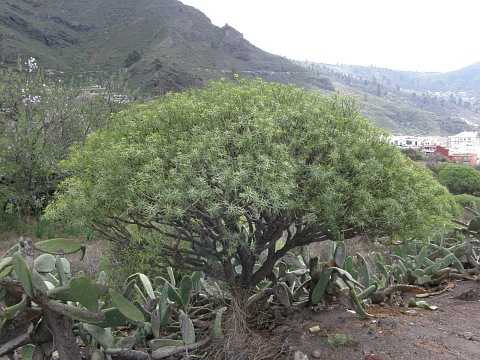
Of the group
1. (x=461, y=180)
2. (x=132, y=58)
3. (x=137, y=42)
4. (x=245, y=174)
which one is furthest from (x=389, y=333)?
(x=137, y=42)

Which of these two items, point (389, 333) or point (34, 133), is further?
point (34, 133)

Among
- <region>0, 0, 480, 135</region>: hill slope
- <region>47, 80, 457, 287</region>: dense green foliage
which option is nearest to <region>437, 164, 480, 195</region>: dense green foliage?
<region>47, 80, 457, 287</region>: dense green foliage

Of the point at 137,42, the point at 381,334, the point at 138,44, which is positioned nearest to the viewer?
the point at 381,334

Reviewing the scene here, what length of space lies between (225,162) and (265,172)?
0.35m

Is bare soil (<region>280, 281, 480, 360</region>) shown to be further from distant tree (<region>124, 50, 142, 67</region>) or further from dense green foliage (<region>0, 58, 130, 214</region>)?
distant tree (<region>124, 50, 142, 67</region>)

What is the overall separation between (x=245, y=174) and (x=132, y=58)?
2048 inches

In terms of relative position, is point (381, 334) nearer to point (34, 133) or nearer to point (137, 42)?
point (34, 133)

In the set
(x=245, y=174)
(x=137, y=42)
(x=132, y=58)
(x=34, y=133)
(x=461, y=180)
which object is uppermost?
(x=137, y=42)

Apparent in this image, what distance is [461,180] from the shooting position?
25.2 meters

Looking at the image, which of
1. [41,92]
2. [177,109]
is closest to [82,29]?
[41,92]

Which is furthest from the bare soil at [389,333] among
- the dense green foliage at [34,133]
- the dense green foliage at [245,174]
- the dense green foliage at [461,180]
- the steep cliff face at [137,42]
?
the steep cliff face at [137,42]

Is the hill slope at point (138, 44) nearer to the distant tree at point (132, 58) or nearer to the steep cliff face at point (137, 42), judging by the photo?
the steep cliff face at point (137, 42)

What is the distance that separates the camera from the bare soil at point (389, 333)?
171 inches

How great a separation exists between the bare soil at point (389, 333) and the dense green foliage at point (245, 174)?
1070mm
